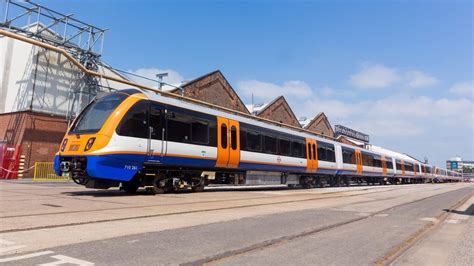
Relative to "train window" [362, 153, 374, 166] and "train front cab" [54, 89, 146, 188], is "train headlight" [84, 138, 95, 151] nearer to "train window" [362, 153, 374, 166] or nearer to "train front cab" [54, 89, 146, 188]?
"train front cab" [54, 89, 146, 188]

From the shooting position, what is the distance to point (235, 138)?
1556 cm

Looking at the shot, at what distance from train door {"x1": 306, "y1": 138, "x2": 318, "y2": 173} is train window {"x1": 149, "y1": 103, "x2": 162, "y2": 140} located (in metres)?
11.9

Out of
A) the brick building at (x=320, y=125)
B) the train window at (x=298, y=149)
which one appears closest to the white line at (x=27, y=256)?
the train window at (x=298, y=149)

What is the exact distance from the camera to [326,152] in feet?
79.5

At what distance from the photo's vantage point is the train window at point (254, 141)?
1644cm

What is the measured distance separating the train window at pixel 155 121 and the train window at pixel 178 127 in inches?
15.6

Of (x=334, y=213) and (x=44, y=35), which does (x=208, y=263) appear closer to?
(x=334, y=213)

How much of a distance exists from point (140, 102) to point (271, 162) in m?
8.41

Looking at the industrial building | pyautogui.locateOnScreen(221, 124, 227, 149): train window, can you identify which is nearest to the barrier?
the industrial building

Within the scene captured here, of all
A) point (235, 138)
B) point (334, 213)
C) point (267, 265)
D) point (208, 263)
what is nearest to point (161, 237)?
point (208, 263)

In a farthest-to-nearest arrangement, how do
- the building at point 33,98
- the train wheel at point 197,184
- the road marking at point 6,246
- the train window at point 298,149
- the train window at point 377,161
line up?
1. the train window at point 377,161
2. the building at point 33,98
3. the train window at point 298,149
4. the train wheel at point 197,184
5. the road marking at point 6,246

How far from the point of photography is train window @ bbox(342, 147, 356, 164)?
26.9 meters

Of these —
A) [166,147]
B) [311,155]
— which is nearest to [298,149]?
[311,155]

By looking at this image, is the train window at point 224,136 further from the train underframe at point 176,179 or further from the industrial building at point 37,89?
the industrial building at point 37,89
